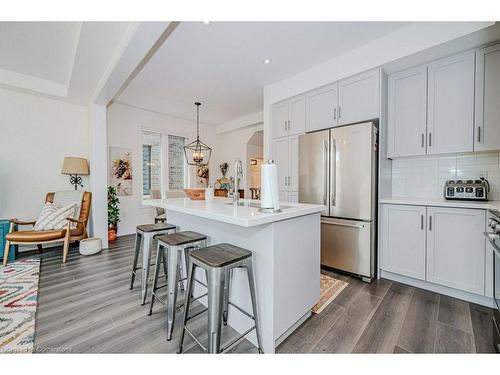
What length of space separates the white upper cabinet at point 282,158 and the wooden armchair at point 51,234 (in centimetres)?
307

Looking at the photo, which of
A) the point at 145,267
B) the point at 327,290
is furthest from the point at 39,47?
the point at 327,290

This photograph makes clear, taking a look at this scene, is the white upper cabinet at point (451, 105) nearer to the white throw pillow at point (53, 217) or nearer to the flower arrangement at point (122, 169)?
the white throw pillow at point (53, 217)

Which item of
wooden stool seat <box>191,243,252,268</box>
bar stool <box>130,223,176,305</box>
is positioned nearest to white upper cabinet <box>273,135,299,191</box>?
bar stool <box>130,223,176,305</box>

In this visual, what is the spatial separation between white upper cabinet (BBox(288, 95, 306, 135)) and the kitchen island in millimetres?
1811

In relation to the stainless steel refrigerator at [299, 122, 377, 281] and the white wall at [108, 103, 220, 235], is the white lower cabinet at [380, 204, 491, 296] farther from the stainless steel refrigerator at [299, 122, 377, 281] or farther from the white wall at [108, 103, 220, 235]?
the white wall at [108, 103, 220, 235]

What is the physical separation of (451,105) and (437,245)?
1.41 m

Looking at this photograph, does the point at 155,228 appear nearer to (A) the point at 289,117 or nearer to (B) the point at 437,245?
(A) the point at 289,117

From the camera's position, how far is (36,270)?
279 centimetres

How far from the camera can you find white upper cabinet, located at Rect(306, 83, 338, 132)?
2.91 metres

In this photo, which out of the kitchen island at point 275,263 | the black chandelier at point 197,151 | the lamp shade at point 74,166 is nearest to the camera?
the kitchen island at point 275,263

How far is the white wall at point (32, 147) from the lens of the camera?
3498 millimetres

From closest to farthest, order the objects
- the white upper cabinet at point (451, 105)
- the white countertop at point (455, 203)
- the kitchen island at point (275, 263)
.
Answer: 1. the kitchen island at point (275, 263)
2. the white countertop at point (455, 203)
3. the white upper cabinet at point (451, 105)

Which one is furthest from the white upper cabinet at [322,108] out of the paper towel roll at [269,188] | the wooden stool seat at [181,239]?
the wooden stool seat at [181,239]

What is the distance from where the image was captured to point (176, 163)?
5730 mm
